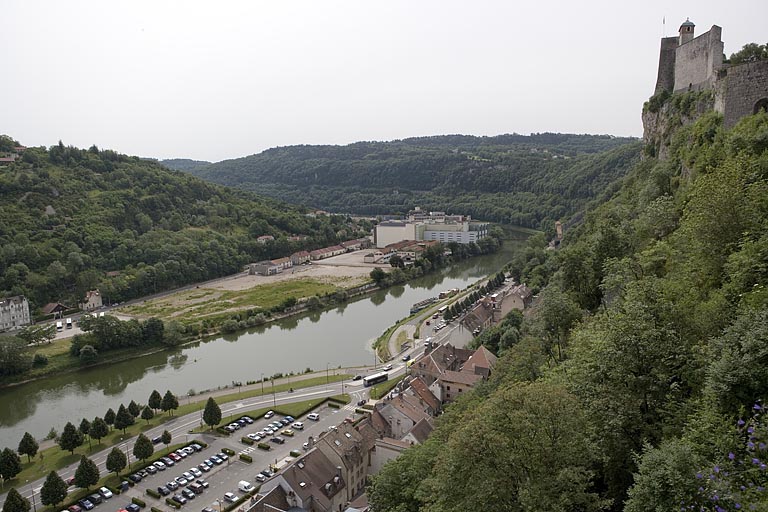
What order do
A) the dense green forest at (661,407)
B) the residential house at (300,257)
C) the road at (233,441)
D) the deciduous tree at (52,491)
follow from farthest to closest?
1. the residential house at (300,257)
2. the road at (233,441)
3. the deciduous tree at (52,491)
4. the dense green forest at (661,407)

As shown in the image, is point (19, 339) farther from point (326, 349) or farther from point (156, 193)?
point (156, 193)

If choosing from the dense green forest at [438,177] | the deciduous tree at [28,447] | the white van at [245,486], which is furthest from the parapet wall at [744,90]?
the dense green forest at [438,177]

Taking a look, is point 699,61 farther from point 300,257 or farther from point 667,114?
point 300,257

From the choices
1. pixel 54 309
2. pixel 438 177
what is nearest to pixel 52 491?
pixel 54 309

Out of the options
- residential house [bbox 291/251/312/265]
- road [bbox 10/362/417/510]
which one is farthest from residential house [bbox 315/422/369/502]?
residential house [bbox 291/251/312/265]

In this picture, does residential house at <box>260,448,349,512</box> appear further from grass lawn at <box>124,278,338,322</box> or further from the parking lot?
grass lawn at <box>124,278,338,322</box>

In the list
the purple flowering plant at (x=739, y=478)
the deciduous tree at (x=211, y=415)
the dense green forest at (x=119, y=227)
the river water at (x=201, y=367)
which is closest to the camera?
the purple flowering plant at (x=739, y=478)

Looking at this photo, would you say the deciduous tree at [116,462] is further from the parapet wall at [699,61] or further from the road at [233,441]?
the parapet wall at [699,61]
